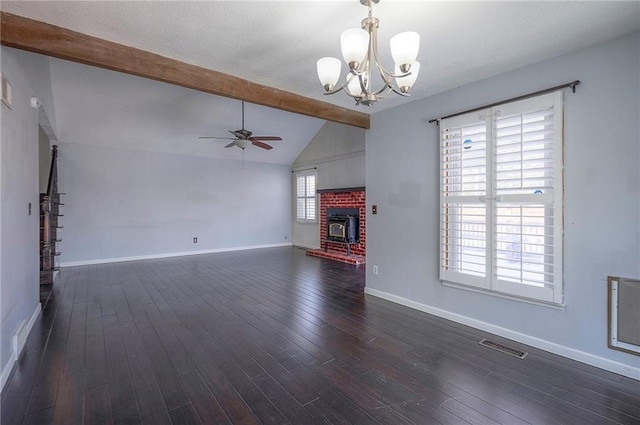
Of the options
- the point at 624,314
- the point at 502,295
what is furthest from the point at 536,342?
the point at 624,314

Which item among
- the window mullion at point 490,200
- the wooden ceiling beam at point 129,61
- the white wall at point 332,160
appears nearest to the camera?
the wooden ceiling beam at point 129,61

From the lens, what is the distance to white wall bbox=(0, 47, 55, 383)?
7.28 feet

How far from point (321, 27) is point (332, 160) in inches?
230

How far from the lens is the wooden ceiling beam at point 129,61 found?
80.9 inches

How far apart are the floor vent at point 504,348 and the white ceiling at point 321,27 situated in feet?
7.77

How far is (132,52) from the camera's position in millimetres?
2426

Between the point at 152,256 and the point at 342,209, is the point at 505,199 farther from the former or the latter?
the point at 152,256

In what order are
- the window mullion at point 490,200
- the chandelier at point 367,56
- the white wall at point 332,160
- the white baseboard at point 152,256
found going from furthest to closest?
the white wall at point 332,160
the white baseboard at point 152,256
the window mullion at point 490,200
the chandelier at point 367,56

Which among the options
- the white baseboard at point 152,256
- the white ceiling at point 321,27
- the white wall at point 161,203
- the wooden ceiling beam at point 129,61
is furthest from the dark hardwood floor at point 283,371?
the white wall at point 161,203

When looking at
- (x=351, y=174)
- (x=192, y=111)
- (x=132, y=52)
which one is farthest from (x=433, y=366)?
(x=192, y=111)

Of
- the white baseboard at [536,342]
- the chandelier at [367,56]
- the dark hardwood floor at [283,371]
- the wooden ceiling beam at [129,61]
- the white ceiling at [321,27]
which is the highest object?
the white ceiling at [321,27]

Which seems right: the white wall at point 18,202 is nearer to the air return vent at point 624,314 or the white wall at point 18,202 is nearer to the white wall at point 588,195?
the white wall at point 588,195

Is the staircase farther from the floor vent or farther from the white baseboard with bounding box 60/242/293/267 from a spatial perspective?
the floor vent

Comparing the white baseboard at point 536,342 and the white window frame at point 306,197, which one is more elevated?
the white window frame at point 306,197
